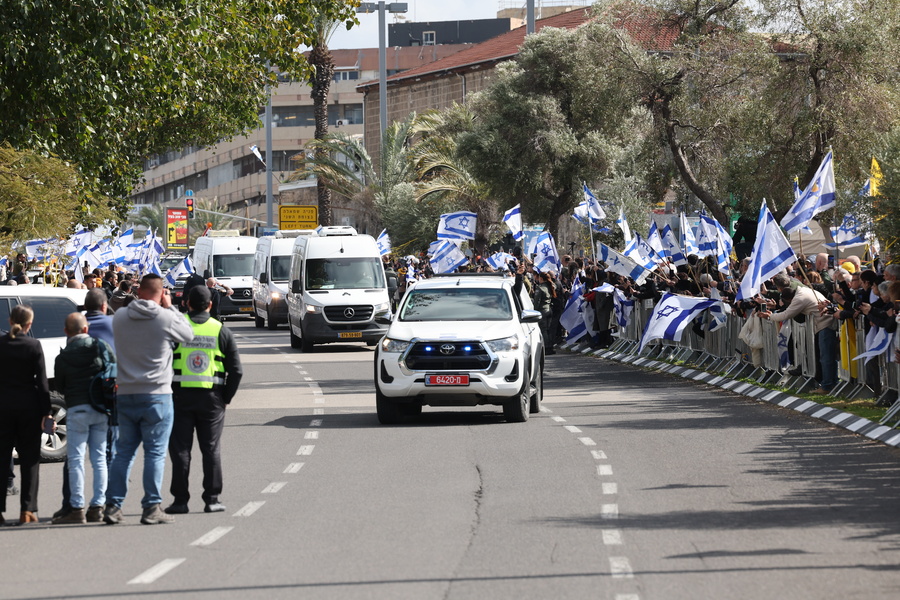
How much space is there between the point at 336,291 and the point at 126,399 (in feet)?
75.6

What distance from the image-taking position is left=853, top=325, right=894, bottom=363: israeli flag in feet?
54.9

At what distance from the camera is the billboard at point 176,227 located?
309 ft

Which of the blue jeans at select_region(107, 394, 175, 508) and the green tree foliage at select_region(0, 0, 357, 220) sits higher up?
the green tree foliage at select_region(0, 0, 357, 220)

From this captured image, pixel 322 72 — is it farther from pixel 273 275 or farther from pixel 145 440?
pixel 145 440

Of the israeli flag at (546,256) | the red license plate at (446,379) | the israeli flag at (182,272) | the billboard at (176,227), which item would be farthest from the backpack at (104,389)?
the billboard at (176,227)

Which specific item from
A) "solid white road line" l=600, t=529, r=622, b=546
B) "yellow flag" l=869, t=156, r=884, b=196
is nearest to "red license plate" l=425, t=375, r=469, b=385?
"yellow flag" l=869, t=156, r=884, b=196

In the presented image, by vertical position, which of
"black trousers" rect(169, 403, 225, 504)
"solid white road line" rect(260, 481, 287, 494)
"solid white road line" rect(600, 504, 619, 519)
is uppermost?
"black trousers" rect(169, 403, 225, 504)

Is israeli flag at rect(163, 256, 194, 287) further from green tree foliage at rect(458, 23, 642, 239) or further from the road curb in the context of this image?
the road curb

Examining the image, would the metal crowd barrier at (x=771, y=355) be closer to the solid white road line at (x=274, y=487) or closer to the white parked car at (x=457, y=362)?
the white parked car at (x=457, y=362)

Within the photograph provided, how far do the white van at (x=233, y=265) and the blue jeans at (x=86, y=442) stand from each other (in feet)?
124

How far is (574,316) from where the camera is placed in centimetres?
3203

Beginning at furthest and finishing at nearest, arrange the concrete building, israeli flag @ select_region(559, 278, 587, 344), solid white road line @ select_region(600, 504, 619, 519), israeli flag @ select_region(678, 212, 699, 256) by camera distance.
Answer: the concrete building
israeli flag @ select_region(559, 278, 587, 344)
israeli flag @ select_region(678, 212, 699, 256)
solid white road line @ select_region(600, 504, 619, 519)

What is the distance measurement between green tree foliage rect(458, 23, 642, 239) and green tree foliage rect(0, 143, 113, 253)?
22.4 meters

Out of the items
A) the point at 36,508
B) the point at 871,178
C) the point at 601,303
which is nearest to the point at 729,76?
the point at 601,303
